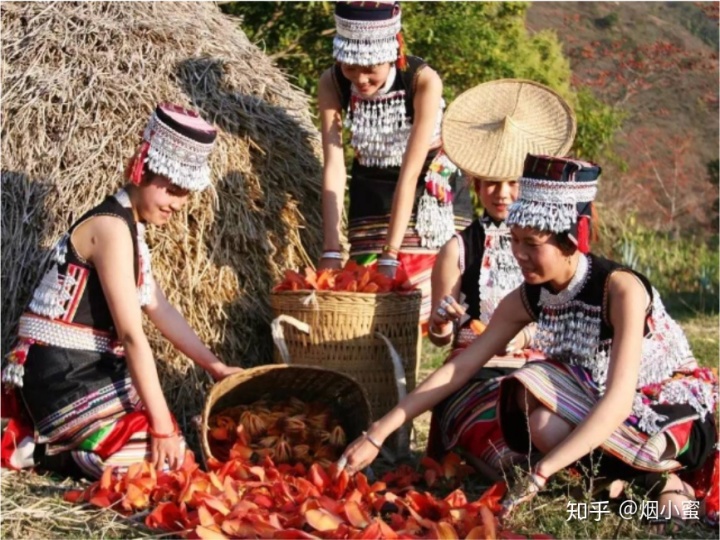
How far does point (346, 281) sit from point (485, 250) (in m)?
0.55

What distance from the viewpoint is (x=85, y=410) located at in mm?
4242

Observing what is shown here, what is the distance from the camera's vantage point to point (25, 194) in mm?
4984

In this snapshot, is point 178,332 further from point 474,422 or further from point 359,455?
point 474,422

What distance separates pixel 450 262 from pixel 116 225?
1281mm

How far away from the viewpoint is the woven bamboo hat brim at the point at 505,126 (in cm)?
477

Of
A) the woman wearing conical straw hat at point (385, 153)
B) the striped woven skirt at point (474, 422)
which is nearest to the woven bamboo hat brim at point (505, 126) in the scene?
the woman wearing conical straw hat at point (385, 153)

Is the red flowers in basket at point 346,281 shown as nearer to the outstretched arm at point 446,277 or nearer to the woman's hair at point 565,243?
the outstretched arm at point 446,277

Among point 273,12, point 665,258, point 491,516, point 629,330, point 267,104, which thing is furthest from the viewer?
point 665,258

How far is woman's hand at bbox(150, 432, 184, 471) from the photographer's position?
4.20 metres

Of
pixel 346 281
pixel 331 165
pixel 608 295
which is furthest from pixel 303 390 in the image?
pixel 608 295

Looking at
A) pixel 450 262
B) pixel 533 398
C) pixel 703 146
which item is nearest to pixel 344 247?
pixel 450 262

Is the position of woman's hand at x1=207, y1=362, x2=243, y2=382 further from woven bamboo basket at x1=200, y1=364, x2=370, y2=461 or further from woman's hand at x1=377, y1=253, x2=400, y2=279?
woman's hand at x1=377, y1=253, x2=400, y2=279

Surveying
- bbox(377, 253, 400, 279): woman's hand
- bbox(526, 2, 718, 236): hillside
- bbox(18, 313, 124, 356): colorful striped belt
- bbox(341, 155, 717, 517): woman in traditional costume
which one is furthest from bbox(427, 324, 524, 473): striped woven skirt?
bbox(526, 2, 718, 236): hillside

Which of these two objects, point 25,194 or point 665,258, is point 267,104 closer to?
point 25,194
